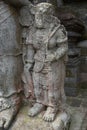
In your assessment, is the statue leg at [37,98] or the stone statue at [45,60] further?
the statue leg at [37,98]

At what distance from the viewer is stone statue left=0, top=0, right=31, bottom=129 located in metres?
2.99

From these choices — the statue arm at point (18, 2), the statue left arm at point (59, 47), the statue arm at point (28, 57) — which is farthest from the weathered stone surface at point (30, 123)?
the statue arm at point (18, 2)

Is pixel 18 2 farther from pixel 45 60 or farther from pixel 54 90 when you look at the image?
pixel 54 90

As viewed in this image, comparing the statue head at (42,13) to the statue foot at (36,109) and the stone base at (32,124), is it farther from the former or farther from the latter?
the stone base at (32,124)

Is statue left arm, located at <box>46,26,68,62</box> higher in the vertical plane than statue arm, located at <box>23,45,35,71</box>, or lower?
higher

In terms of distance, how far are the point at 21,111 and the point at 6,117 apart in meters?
0.27

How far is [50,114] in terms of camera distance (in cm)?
311

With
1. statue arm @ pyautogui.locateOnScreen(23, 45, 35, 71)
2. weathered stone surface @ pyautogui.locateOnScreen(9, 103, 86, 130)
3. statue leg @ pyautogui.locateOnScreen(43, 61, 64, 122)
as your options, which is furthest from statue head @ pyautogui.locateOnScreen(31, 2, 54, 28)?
weathered stone surface @ pyautogui.locateOnScreen(9, 103, 86, 130)

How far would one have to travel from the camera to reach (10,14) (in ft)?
9.93

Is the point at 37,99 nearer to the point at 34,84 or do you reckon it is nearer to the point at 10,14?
the point at 34,84

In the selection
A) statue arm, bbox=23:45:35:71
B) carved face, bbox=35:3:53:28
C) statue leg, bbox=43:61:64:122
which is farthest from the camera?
statue arm, bbox=23:45:35:71

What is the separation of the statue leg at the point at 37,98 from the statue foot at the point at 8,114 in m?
0.16

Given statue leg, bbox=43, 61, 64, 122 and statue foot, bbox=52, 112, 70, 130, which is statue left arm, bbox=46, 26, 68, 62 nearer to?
statue leg, bbox=43, 61, 64, 122

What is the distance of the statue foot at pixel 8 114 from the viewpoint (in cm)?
298
